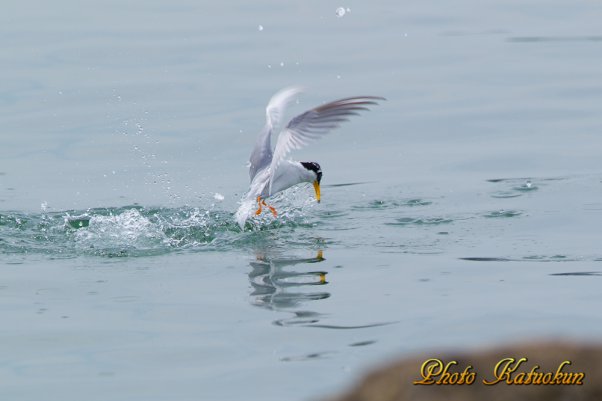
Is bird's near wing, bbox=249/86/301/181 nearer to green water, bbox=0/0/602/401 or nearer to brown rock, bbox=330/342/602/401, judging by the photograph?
green water, bbox=0/0/602/401

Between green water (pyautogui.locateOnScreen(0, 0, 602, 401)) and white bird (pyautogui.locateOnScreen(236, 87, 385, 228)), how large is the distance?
229mm

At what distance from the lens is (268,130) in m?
10.9

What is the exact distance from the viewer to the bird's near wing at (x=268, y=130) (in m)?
10.9

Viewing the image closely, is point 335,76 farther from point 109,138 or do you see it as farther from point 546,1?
point 546,1

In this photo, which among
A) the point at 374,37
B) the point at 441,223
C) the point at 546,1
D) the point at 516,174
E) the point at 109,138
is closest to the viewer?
the point at 441,223

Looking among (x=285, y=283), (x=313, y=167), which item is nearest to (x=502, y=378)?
(x=285, y=283)

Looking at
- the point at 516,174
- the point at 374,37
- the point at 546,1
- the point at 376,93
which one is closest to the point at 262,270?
the point at 516,174

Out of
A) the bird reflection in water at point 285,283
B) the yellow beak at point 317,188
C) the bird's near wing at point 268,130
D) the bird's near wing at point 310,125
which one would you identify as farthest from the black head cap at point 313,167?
the bird reflection in water at point 285,283

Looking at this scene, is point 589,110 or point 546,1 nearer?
point 589,110

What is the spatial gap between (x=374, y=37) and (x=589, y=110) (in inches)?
191

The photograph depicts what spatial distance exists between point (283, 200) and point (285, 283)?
2.86m

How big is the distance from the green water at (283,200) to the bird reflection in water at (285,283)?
24mm

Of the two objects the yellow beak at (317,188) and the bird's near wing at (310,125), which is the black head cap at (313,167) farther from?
the bird's near wing at (310,125)

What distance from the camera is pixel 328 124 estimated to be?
10344mm
